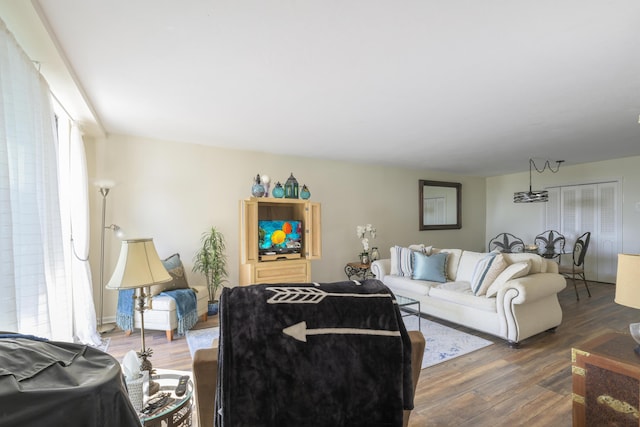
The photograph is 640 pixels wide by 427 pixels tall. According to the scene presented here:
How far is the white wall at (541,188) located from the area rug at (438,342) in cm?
443

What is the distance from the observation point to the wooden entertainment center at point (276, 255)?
3914 millimetres

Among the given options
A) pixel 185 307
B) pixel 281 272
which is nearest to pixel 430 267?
pixel 281 272

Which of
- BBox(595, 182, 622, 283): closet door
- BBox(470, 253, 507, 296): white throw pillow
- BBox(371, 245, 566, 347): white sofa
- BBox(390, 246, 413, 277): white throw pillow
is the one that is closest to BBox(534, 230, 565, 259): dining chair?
BBox(595, 182, 622, 283): closet door

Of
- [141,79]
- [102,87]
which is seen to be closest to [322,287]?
[141,79]

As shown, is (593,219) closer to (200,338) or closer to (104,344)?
(200,338)

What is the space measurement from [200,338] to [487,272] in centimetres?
322

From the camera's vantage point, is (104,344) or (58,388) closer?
(58,388)

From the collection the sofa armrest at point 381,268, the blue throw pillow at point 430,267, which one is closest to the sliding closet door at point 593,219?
the blue throw pillow at point 430,267

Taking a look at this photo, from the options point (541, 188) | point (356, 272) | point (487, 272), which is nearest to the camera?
point (487, 272)

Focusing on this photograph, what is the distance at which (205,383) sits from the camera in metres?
1.30

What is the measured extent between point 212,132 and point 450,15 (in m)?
2.84

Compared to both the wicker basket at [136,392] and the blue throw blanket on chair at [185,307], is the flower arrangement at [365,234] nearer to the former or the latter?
the blue throw blanket on chair at [185,307]

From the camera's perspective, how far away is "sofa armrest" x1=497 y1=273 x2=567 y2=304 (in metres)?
2.85

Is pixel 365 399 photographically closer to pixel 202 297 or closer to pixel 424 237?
pixel 202 297
